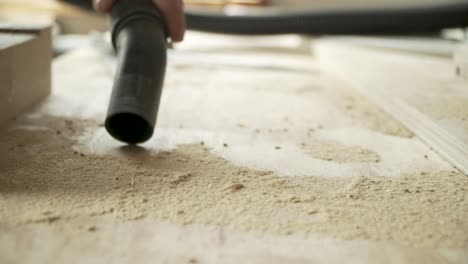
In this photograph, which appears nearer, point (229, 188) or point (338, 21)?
point (229, 188)

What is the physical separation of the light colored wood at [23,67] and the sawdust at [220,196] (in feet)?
0.68

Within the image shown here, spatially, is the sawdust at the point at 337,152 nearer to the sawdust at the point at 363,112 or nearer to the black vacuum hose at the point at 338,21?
the sawdust at the point at 363,112

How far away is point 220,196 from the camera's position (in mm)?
965

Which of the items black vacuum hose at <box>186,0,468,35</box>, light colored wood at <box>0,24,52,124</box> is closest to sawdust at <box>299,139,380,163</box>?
light colored wood at <box>0,24,52,124</box>

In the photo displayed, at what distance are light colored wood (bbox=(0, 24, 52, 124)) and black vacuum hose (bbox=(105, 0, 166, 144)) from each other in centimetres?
27

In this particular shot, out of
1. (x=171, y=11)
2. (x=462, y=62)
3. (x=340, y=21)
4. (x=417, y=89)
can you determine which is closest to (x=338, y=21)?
(x=340, y=21)

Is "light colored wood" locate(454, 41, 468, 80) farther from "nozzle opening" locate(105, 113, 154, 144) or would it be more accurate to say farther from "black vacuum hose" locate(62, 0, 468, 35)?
"nozzle opening" locate(105, 113, 154, 144)

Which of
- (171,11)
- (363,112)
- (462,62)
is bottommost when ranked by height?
(363,112)

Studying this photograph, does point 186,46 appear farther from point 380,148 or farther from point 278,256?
point 278,256

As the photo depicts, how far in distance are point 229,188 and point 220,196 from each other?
4 centimetres

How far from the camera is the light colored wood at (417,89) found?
50.9 inches

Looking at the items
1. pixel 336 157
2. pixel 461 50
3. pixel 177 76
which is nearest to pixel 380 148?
pixel 336 157

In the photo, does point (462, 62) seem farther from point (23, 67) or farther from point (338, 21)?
point (23, 67)

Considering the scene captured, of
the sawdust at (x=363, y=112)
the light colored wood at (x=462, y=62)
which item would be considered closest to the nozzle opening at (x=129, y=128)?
the sawdust at (x=363, y=112)
